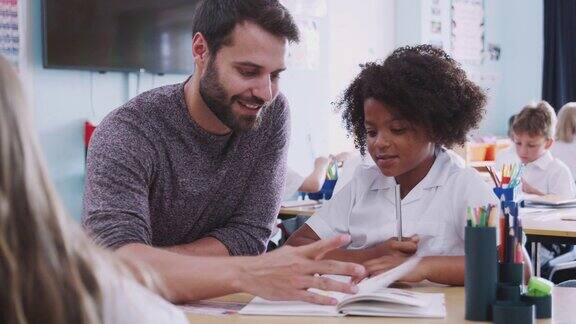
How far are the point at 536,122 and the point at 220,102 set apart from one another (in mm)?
3142

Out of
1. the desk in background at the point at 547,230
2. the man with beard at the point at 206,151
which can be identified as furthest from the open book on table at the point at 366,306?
the desk in background at the point at 547,230

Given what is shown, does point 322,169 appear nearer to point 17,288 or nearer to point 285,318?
point 285,318

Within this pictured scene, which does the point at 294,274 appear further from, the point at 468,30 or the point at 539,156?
the point at 468,30

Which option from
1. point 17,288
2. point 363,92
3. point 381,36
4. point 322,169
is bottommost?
point 322,169

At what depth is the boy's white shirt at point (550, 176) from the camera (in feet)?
15.1

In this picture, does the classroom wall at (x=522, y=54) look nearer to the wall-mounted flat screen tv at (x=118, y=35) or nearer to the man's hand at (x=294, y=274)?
the wall-mounted flat screen tv at (x=118, y=35)

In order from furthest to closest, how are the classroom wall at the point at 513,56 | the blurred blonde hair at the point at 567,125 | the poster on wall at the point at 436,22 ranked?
1. the classroom wall at the point at 513,56
2. the poster on wall at the point at 436,22
3. the blurred blonde hair at the point at 567,125

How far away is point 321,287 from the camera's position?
1524 millimetres

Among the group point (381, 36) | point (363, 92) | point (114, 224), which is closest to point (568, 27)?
point (381, 36)

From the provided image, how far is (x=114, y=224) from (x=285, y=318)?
0.44 meters

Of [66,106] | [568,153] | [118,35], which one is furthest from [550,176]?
[66,106]

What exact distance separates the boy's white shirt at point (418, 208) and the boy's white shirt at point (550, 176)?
2.69m

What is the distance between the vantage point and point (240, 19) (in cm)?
191

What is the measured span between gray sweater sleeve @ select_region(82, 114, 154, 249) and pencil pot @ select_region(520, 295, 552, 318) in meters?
0.79
